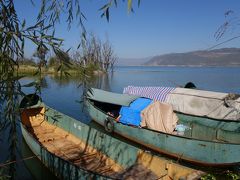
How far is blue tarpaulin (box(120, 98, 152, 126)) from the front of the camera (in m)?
13.9

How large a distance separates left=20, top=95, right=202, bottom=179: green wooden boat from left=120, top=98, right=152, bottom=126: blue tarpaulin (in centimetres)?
286

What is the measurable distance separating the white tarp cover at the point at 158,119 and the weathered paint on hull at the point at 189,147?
2.20 feet

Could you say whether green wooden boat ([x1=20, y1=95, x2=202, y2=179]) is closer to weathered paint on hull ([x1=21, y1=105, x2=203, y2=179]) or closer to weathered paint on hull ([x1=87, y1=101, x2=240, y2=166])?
weathered paint on hull ([x1=21, y1=105, x2=203, y2=179])

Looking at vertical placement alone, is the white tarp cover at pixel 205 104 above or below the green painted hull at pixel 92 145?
above

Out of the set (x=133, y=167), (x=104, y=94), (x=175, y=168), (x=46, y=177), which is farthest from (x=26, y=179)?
(x=104, y=94)

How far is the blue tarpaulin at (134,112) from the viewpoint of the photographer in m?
13.9

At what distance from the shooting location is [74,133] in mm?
13250

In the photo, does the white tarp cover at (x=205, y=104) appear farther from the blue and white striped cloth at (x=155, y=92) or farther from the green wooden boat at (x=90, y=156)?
the green wooden boat at (x=90, y=156)

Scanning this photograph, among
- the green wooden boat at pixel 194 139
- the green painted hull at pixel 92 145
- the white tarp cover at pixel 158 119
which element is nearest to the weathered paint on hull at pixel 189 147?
the green wooden boat at pixel 194 139

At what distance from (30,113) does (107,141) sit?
7.19 m

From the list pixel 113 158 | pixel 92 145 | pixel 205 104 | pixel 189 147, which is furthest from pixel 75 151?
pixel 205 104

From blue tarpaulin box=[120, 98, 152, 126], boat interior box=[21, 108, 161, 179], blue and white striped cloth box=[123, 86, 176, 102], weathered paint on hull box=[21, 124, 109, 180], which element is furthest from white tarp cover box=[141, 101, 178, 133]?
weathered paint on hull box=[21, 124, 109, 180]

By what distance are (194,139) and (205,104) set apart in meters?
5.16

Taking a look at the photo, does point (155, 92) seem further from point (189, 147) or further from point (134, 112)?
point (189, 147)
